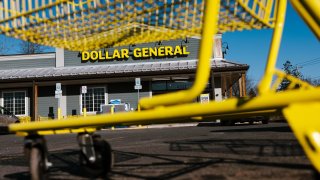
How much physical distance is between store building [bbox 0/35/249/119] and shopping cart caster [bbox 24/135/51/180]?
2337 cm

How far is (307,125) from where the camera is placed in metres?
1.47

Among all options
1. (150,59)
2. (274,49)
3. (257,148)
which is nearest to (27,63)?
(150,59)

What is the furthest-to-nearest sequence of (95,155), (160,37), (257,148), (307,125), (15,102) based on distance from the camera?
(15,102) < (257,148) < (95,155) < (160,37) < (307,125)

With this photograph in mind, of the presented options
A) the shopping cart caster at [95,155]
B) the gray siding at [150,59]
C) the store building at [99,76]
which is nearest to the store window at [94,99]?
the store building at [99,76]

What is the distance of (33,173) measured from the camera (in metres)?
2.96

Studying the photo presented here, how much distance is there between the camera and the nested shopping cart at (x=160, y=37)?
1582 mm

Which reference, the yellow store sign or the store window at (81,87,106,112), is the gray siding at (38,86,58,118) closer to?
the store window at (81,87,106,112)

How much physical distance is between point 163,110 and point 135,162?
2977 mm

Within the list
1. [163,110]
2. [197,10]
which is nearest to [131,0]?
[197,10]

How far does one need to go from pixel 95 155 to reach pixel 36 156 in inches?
26.6

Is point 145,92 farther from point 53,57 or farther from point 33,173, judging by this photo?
point 33,173

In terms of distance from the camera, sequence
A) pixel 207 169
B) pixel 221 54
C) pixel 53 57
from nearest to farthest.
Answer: pixel 207 169
pixel 221 54
pixel 53 57

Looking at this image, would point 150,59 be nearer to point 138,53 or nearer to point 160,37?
point 138,53

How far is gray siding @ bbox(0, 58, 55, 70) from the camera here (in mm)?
32125
